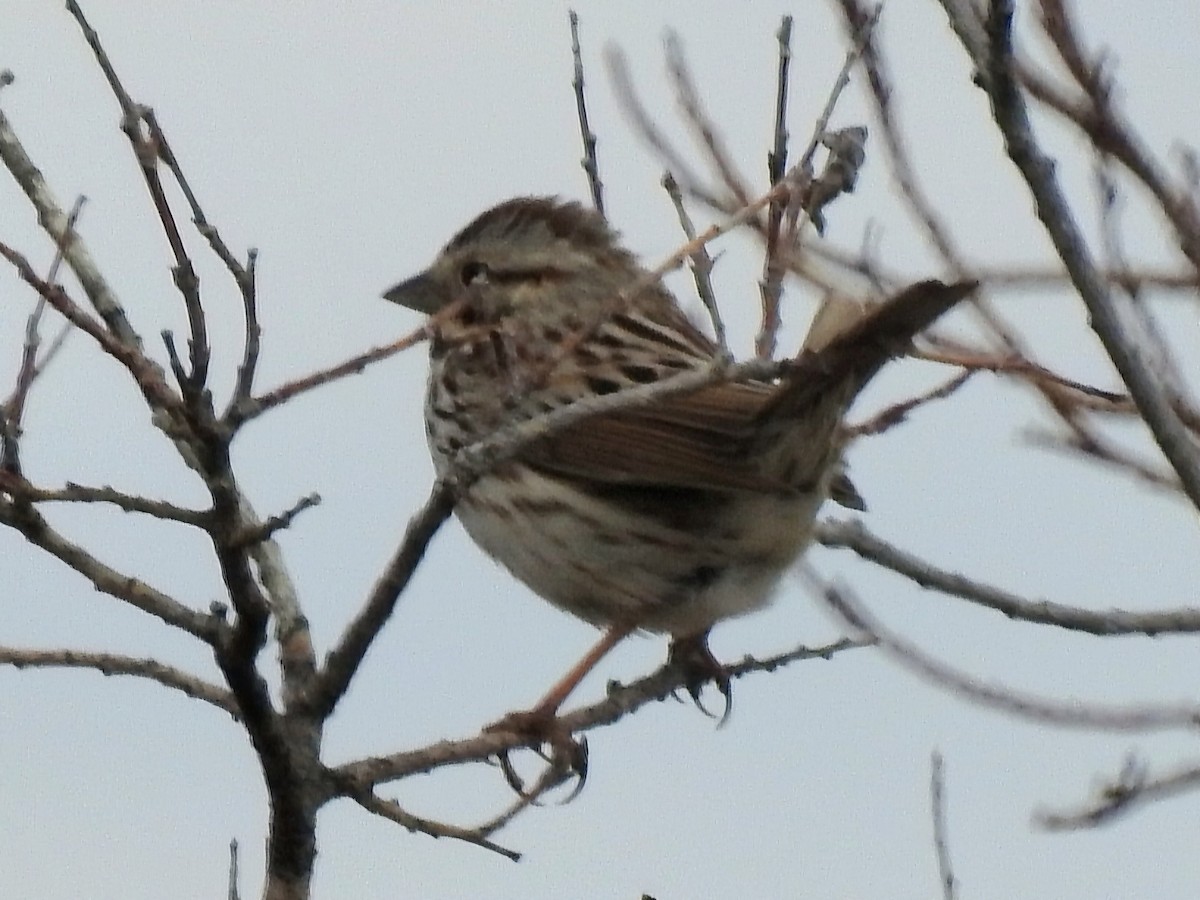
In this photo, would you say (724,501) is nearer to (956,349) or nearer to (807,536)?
(807,536)

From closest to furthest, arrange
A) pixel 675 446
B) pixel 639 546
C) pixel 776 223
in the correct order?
pixel 776 223 < pixel 675 446 < pixel 639 546

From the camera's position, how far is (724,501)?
4898 mm

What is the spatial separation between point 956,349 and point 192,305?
7.36ft

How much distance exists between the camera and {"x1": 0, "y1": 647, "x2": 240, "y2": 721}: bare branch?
11.2ft

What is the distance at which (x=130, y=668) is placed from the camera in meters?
3.44

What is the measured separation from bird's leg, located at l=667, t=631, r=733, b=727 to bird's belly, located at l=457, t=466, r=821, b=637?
176 millimetres

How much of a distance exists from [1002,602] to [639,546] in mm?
1073

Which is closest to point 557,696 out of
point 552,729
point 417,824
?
point 552,729

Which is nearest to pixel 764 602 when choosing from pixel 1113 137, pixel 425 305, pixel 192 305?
pixel 425 305

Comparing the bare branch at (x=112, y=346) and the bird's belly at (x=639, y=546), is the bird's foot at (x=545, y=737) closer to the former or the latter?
the bird's belly at (x=639, y=546)

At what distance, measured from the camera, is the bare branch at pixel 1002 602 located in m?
4.04

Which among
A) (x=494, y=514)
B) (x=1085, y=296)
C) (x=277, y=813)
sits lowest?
(x=277, y=813)

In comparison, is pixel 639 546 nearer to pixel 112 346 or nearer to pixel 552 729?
pixel 552 729

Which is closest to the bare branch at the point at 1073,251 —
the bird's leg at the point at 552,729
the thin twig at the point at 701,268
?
the thin twig at the point at 701,268
